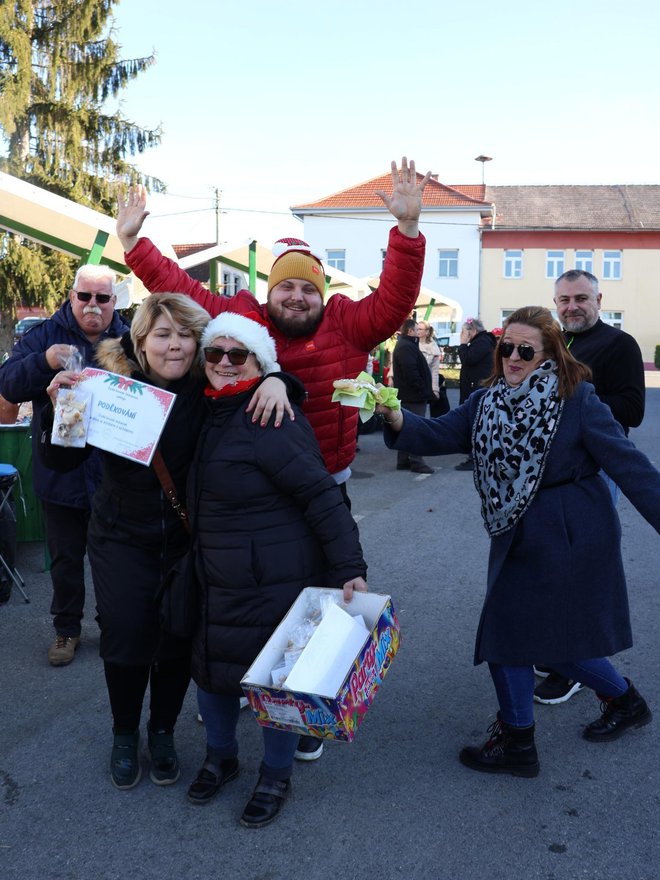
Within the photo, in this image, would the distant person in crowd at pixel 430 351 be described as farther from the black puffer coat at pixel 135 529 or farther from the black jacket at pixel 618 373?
the black puffer coat at pixel 135 529

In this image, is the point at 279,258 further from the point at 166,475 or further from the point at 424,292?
the point at 424,292

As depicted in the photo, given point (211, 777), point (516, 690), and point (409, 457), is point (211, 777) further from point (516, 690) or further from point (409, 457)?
point (409, 457)

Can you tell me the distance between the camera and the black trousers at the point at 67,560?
13.5ft

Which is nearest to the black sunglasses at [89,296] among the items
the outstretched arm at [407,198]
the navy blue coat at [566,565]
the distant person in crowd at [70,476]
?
the distant person in crowd at [70,476]

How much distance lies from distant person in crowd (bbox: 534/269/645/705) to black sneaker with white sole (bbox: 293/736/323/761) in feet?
3.92

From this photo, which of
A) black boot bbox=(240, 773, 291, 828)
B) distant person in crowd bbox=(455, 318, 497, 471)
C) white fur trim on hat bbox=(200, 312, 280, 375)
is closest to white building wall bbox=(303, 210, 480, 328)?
distant person in crowd bbox=(455, 318, 497, 471)

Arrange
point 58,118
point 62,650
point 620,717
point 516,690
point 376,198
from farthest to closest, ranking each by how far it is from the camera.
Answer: point 376,198 < point 58,118 < point 62,650 < point 620,717 < point 516,690

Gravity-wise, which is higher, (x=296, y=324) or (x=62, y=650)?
(x=296, y=324)

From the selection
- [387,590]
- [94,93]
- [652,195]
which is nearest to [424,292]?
[94,93]

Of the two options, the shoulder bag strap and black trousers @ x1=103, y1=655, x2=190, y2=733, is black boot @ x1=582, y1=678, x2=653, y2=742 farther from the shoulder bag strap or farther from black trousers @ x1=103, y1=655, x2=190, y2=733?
the shoulder bag strap

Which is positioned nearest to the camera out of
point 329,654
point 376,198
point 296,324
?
point 329,654

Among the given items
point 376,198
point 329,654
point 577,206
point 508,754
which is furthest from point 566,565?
point 577,206

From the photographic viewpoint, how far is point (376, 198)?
4231 centimetres

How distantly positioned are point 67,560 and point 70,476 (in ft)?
1.56
